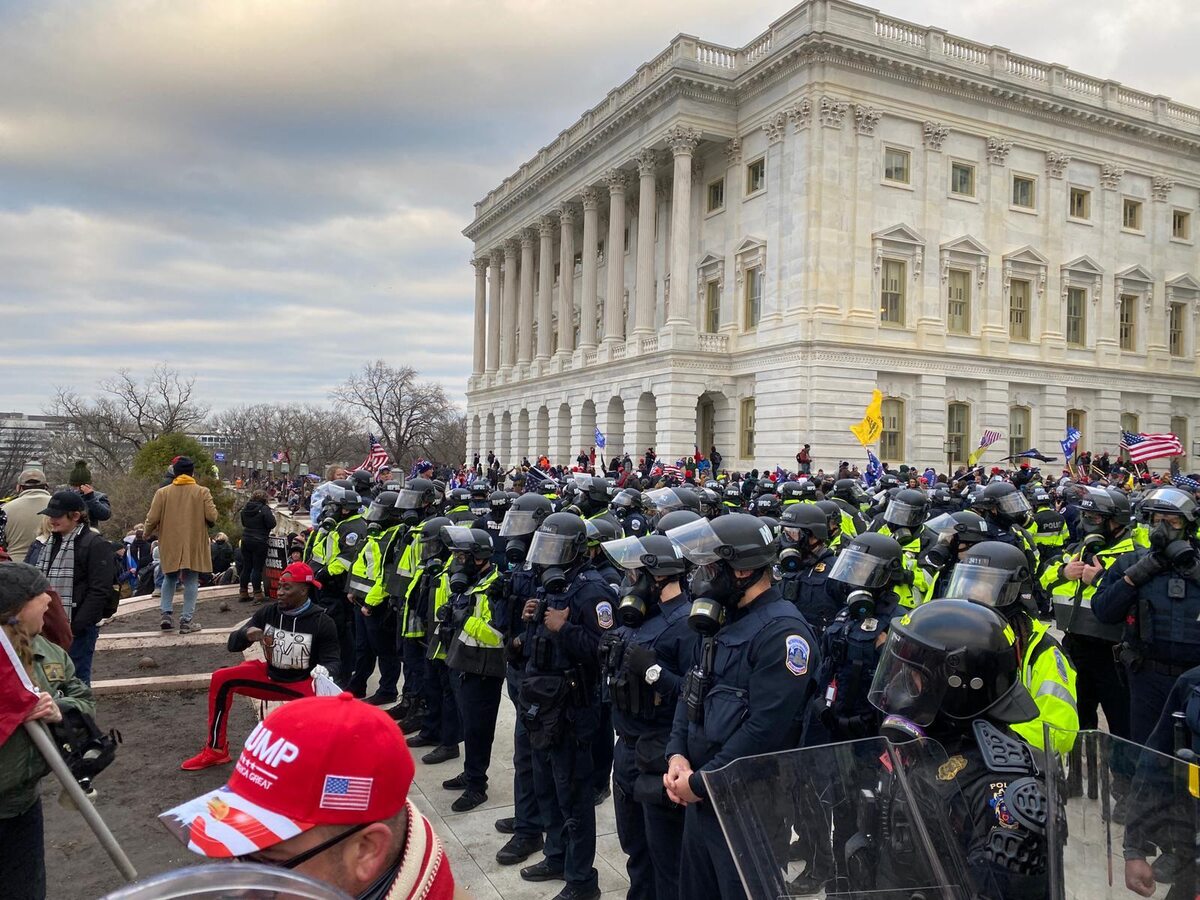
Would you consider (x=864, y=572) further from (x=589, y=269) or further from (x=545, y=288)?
(x=545, y=288)

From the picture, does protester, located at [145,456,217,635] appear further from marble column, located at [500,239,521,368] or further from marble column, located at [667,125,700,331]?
marble column, located at [500,239,521,368]

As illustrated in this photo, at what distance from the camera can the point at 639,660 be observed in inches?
175

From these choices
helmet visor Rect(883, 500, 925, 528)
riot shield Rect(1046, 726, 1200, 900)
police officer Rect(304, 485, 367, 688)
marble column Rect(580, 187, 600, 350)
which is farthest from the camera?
marble column Rect(580, 187, 600, 350)

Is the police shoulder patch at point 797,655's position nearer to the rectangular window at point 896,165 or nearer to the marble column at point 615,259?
the rectangular window at point 896,165

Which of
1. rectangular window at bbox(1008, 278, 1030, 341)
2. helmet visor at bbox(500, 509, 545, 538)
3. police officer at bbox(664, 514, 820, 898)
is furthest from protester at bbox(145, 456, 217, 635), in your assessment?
rectangular window at bbox(1008, 278, 1030, 341)

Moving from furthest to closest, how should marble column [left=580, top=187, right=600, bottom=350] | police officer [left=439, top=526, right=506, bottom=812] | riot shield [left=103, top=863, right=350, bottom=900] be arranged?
marble column [left=580, top=187, right=600, bottom=350], police officer [left=439, top=526, right=506, bottom=812], riot shield [left=103, top=863, right=350, bottom=900]

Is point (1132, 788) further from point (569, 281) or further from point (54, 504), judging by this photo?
point (569, 281)

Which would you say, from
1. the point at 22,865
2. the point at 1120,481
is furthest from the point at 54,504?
the point at 1120,481

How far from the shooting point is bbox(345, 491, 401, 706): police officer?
8867 mm

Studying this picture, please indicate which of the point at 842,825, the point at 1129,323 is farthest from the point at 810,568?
the point at 1129,323

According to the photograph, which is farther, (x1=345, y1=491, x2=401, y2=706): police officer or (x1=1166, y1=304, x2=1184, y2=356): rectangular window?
(x1=1166, y1=304, x2=1184, y2=356): rectangular window

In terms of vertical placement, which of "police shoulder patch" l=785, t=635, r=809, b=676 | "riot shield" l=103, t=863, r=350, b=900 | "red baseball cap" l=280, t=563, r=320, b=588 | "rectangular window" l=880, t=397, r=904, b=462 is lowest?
"red baseball cap" l=280, t=563, r=320, b=588

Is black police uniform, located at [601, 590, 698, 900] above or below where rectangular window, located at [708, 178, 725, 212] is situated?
below

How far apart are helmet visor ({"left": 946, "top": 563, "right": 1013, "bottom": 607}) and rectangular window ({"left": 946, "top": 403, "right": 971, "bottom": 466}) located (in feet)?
104
